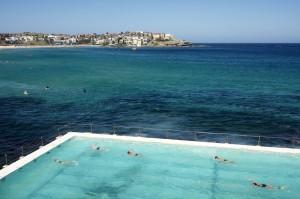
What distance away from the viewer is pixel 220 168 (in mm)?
19328

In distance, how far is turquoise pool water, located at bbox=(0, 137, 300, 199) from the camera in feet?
54.3

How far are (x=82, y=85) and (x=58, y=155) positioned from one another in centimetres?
4085

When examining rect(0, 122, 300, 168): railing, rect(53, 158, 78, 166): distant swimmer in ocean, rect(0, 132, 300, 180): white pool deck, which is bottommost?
rect(0, 122, 300, 168): railing

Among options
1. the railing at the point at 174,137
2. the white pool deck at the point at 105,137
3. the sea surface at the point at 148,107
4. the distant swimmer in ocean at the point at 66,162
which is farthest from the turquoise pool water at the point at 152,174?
the sea surface at the point at 148,107

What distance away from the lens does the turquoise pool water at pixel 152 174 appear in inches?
652

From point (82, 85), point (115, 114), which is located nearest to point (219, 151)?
point (115, 114)

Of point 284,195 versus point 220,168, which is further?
point 220,168

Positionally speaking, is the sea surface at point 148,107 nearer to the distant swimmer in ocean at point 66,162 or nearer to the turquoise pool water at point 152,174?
the turquoise pool water at point 152,174

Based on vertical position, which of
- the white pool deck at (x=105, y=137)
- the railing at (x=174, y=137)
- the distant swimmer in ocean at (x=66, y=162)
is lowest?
the railing at (x=174, y=137)

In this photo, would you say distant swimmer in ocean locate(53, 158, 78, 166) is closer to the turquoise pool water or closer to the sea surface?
the turquoise pool water

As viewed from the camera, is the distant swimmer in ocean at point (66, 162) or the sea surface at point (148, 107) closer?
the distant swimmer in ocean at point (66, 162)

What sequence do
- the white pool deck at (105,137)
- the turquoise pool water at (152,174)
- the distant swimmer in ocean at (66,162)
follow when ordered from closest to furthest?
the turquoise pool water at (152,174)
the white pool deck at (105,137)
the distant swimmer in ocean at (66,162)

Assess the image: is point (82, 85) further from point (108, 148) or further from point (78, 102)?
point (108, 148)

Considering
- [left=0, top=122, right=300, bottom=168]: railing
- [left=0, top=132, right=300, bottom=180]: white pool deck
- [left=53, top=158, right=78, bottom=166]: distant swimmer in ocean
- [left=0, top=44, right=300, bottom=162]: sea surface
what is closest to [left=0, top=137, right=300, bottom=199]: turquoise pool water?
[left=53, top=158, right=78, bottom=166]: distant swimmer in ocean
